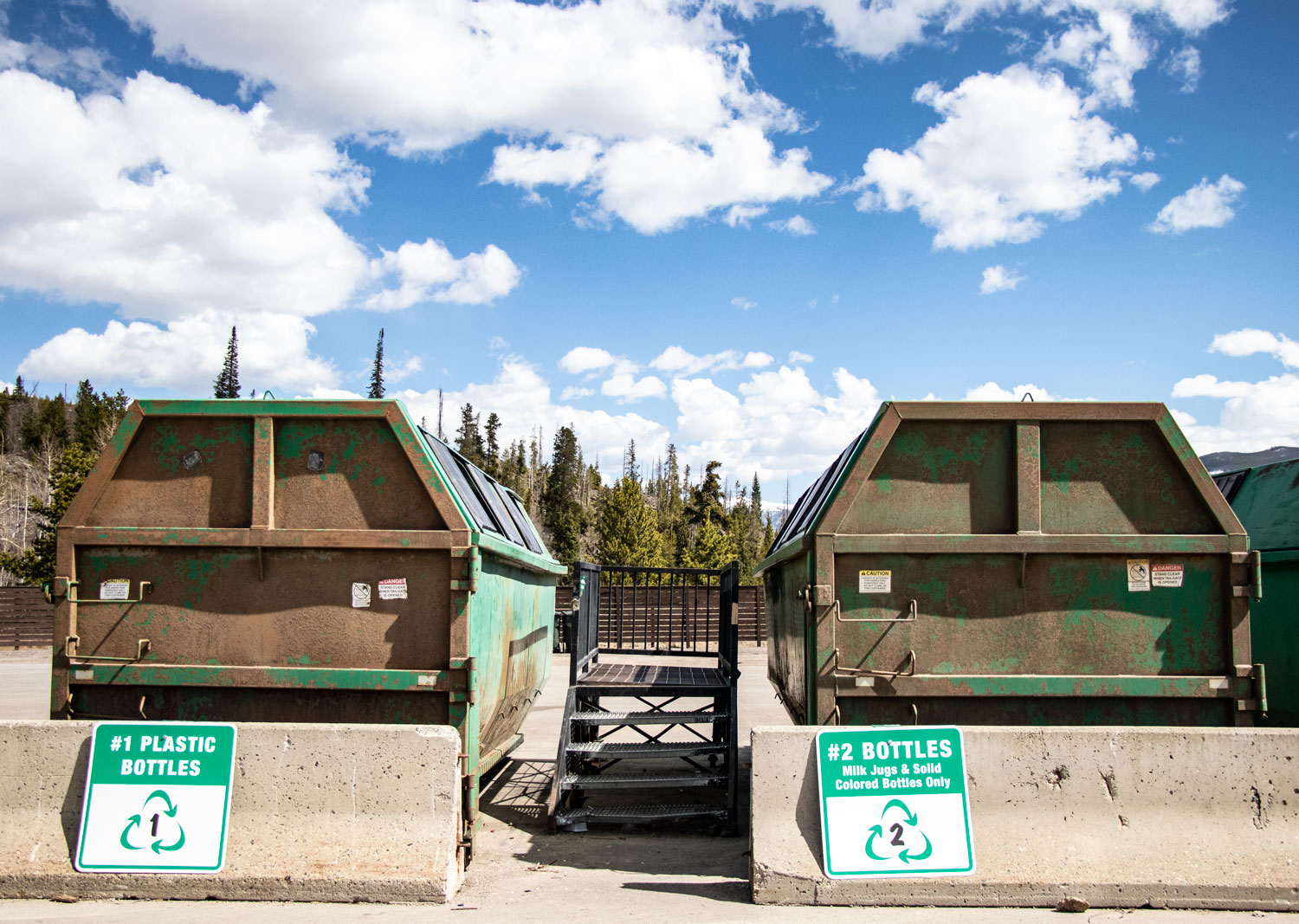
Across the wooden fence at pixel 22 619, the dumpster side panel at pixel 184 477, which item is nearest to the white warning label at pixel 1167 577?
the dumpster side panel at pixel 184 477

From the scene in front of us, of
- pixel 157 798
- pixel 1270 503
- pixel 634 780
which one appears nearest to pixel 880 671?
pixel 634 780

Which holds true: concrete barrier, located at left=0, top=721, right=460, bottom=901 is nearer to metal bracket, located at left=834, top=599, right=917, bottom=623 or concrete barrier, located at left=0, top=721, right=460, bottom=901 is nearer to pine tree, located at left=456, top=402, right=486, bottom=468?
metal bracket, located at left=834, top=599, right=917, bottom=623

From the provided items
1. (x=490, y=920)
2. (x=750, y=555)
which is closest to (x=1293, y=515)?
(x=490, y=920)

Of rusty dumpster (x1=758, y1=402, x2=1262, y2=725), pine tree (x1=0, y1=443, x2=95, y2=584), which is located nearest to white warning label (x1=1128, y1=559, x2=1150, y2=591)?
rusty dumpster (x1=758, y1=402, x2=1262, y2=725)

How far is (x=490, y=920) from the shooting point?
13.6ft

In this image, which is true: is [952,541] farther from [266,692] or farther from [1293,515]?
[266,692]

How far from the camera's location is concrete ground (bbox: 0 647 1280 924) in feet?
13.5

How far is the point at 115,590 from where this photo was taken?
5.12 m

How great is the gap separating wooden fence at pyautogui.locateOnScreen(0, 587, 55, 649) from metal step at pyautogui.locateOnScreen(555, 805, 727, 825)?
20683mm

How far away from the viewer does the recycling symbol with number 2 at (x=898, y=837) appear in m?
4.32

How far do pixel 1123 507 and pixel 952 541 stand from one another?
100 cm

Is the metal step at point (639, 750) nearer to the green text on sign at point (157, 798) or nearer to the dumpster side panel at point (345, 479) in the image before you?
the dumpster side panel at point (345, 479)

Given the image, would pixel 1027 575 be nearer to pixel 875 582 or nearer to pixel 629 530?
pixel 875 582

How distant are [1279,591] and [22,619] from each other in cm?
2534
